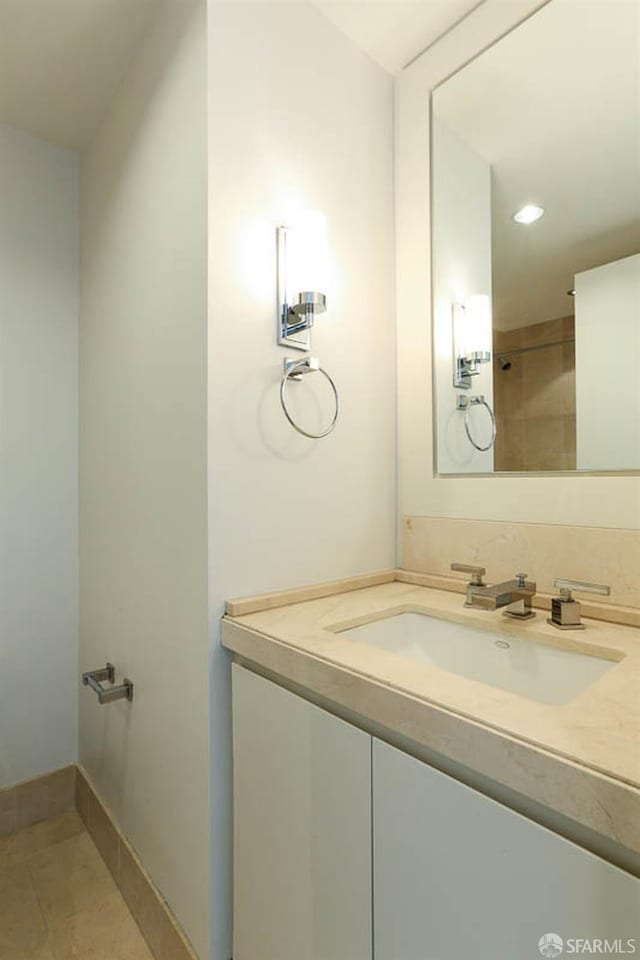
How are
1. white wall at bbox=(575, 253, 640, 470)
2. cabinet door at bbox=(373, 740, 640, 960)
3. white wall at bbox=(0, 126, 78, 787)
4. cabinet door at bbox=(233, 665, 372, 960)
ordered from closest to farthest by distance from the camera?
cabinet door at bbox=(373, 740, 640, 960), cabinet door at bbox=(233, 665, 372, 960), white wall at bbox=(575, 253, 640, 470), white wall at bbox=(0, 126, 78, 787)

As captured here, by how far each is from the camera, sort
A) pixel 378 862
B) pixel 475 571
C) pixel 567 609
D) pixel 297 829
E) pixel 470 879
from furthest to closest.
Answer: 1. pixel 475 571
2. pixel 567 609
3. pixel 297 829
4. pixel 378 862
5. pixel 470 879

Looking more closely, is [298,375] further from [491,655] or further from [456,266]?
[491,655]

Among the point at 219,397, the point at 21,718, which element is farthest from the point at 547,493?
the point at 21,718

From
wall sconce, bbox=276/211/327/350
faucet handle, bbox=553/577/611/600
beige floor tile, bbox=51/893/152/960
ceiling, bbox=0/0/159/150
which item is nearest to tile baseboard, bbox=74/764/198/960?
beige floor tile, bbox=51/893/152/960

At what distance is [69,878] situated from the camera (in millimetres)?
1431

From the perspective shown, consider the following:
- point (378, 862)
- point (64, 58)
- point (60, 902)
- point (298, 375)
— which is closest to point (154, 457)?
point (298, 375)

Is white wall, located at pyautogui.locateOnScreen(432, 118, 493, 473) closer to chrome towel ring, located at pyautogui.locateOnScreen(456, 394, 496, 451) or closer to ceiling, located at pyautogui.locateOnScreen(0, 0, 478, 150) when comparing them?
chrome towel ring, located at pyautogui.locateOnScreen(456, 394, 496, 451)

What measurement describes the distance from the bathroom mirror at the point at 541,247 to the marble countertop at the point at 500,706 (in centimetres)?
44

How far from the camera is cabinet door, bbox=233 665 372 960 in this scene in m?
0.73

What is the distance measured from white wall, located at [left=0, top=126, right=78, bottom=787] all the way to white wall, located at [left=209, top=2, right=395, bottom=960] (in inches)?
41.3

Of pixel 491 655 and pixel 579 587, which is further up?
pixel 579 587

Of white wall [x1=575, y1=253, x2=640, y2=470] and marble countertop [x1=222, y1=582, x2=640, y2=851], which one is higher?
white wall [x1=575, y1=253, x2=640, y2=470]

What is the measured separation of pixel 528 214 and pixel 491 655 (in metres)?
1.06

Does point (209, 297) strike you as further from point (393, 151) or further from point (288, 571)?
point (393, 151)
